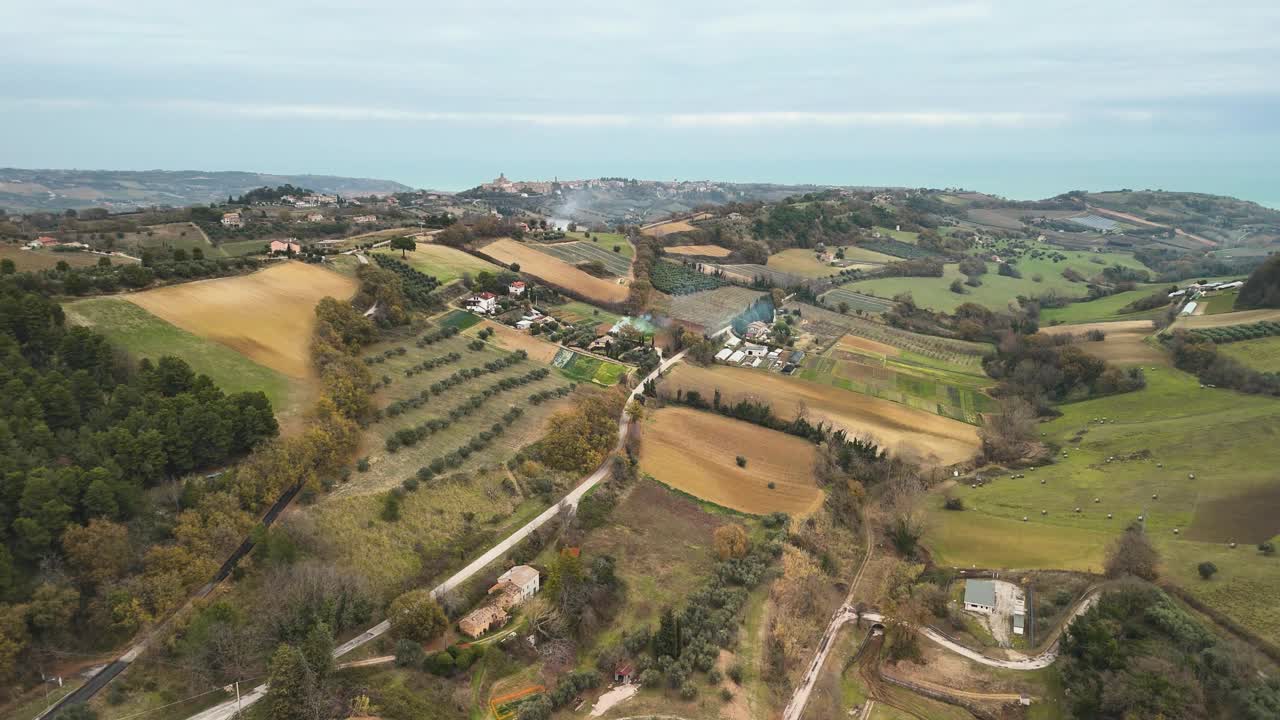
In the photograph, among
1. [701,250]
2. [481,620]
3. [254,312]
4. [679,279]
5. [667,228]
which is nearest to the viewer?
[481,620]

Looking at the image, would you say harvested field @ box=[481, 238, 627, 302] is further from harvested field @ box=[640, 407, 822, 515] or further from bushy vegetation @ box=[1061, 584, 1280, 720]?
bushy vegetation @ box=[1061, 584, 1280, 720]

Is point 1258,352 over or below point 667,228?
below

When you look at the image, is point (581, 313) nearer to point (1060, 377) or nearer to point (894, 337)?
point (894, 337)

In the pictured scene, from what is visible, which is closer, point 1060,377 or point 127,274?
point 127,274

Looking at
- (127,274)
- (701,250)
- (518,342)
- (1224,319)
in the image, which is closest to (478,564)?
(518,342)

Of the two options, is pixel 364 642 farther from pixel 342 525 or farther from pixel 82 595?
pixel 82 595

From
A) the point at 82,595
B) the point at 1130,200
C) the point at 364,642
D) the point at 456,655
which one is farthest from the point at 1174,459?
the point at 1130,200
